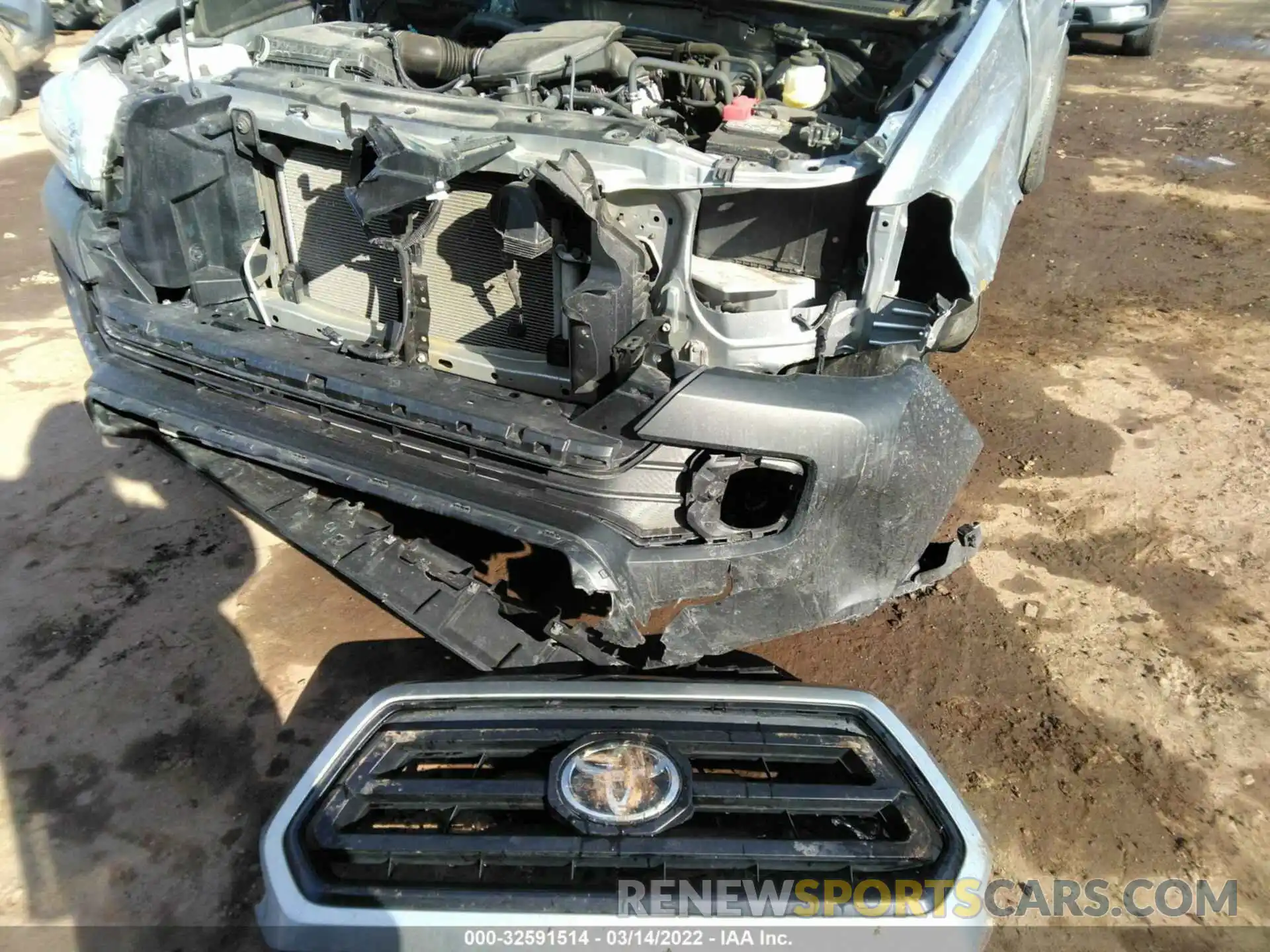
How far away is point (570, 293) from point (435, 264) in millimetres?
589

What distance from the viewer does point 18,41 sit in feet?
26.8

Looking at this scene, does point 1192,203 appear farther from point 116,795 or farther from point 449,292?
point 116,795

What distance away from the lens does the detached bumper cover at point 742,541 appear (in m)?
1.98

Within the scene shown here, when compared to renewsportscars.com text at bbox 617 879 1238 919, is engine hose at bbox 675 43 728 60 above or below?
above

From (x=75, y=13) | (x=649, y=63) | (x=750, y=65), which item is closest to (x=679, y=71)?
(x=649, y=63)

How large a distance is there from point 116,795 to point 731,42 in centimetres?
311

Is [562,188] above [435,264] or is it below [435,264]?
above

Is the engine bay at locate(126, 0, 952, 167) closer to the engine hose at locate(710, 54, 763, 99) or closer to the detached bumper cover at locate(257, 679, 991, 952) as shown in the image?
the engine hose at locate(710, 54, 763, 99)

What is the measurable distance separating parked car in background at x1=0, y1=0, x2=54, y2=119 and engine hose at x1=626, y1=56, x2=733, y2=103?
24.9 ft

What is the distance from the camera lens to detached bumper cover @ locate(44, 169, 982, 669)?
6.48 feet

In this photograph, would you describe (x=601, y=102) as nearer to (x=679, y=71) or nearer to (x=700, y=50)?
(x=679, y=71)

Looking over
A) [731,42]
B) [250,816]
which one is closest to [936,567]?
[250,816]

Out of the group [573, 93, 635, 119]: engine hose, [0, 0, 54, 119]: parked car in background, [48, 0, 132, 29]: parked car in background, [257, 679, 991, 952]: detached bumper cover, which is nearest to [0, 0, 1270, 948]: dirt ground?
[257, 679, 991, 952]: detached bumper cover

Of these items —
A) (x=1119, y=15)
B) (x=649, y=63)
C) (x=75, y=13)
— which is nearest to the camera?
(x=649, y=63)
